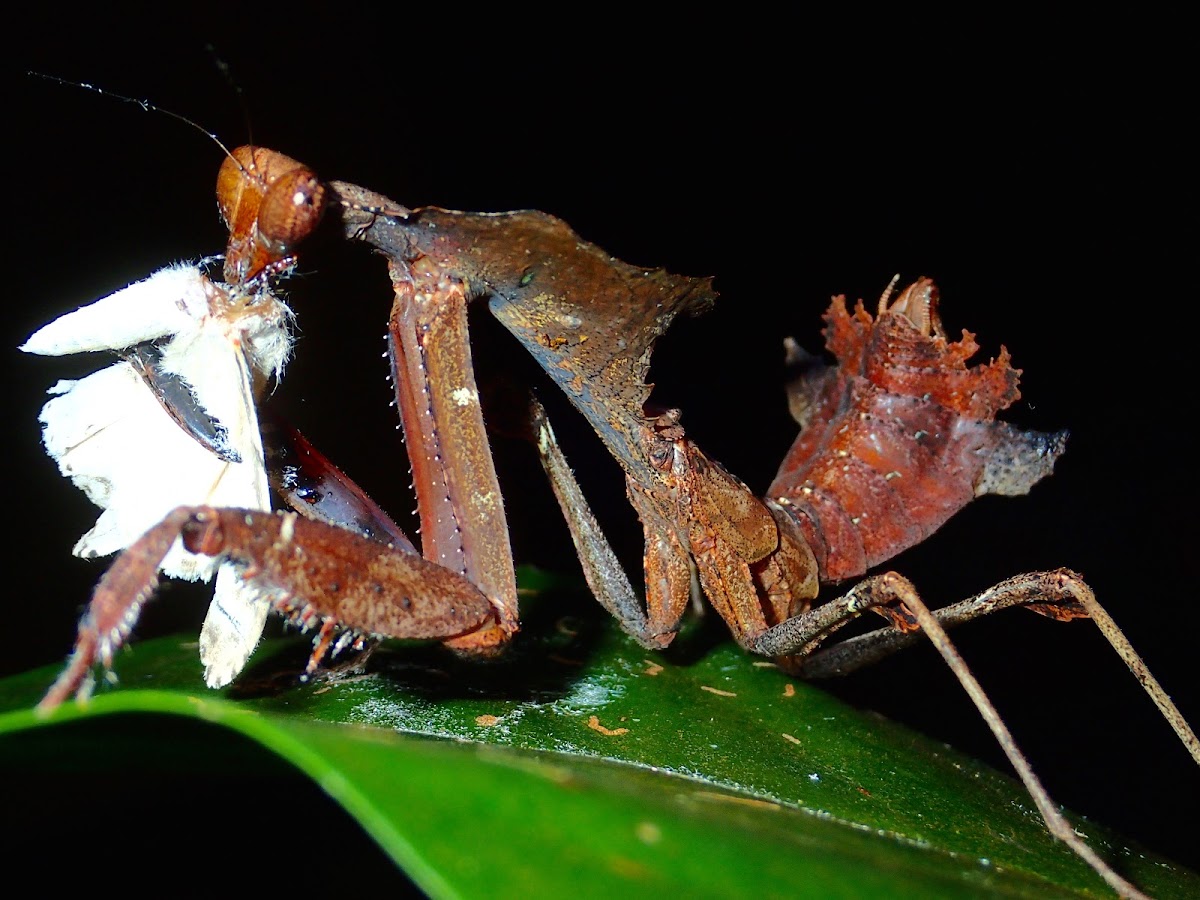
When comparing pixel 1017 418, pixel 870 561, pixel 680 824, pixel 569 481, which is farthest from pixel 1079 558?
pixel 680 824

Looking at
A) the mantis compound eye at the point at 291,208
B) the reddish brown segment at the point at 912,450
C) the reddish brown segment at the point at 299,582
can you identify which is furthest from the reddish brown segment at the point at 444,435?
the reddish brown segment at the point at 912,450

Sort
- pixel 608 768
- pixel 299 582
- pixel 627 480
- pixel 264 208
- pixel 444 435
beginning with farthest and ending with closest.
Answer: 1. pixel 627 480
2. pixel 444 435
3. pixel 264 208
4. pixel 608 768
5. pixel 299 582

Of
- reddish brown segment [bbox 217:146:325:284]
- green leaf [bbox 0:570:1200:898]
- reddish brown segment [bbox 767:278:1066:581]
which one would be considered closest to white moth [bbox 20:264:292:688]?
reddish brown segment [bbox 217:146:325:284]

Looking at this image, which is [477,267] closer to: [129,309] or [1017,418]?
[129,309]

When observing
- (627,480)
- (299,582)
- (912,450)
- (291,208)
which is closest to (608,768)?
(299,582)

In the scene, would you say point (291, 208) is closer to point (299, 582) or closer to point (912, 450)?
point (299, 582)

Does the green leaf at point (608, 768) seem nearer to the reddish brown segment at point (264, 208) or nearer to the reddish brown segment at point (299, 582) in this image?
the reddish brown segment at point (299, 582)

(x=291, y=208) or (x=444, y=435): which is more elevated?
(x=291, y=208)
